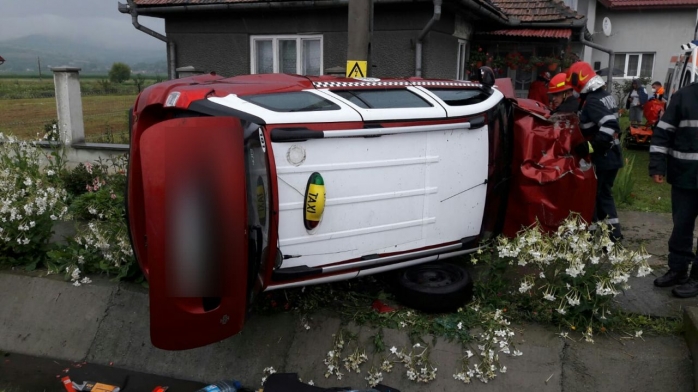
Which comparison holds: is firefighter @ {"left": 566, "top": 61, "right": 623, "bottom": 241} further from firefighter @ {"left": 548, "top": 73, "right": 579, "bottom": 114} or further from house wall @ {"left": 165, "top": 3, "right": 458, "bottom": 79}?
house wall @ {"left": 165, "top": 3, "right": 458, "bottom": 79}

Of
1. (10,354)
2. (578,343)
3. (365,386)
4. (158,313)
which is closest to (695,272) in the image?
(578,343)

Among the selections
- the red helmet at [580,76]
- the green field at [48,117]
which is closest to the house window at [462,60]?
the red helmet at [580,76]

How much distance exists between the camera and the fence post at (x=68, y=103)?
9.33 m

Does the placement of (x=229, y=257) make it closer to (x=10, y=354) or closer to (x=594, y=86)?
(x=10, y=354)

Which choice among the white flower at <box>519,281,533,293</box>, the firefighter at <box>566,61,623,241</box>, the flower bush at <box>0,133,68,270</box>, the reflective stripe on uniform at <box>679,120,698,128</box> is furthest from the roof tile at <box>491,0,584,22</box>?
the flower bush at <box>0,133,68,270</box>

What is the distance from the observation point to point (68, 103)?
940 centimetres

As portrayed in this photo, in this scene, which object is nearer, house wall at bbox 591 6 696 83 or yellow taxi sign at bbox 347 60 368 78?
yellow taxi sign at bbox 347 60 368 78

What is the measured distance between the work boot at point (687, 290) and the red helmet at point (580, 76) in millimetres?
2008

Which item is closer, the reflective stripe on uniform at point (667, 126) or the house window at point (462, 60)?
the reflective stripe on uniform at point (667, 126)

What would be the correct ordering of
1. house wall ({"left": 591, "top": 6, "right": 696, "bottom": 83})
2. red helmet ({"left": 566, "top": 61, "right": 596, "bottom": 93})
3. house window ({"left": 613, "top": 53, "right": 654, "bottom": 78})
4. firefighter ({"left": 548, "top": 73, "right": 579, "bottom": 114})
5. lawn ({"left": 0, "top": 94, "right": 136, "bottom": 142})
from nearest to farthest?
red helmet ({"left": 566, "top": 61, "right": 596, "bottom": 93}) < firefighter ({"left": 548, "top": 73, "right": 579, "bottom": 114}) < lawn ({"left": 0, "top": 94, "right": 136, "bottom": 142}) < house wall ({"left": 591, "top": 6, "right": 696, "bottom": 83}) < house window ({"left": 613, "top": 53, "right": 654, "bottom": 78})

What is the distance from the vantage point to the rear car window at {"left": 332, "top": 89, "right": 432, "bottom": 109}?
4309 mm

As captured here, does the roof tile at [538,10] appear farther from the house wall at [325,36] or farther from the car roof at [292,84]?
the car roof at [292,84]

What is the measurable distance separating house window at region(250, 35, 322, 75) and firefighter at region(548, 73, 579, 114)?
559 cm

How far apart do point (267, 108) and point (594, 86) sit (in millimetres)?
3277
